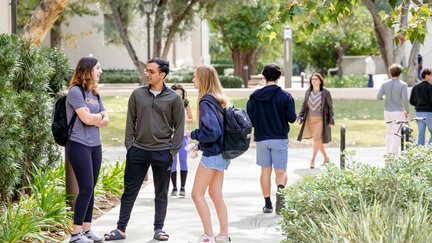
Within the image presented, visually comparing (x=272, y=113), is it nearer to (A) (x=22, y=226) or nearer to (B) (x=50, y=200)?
(B) (x=50, y=200)

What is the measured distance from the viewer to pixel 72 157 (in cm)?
859

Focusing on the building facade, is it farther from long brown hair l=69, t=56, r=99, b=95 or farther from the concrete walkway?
long brown hair l=69, t=56, r=99, b=95

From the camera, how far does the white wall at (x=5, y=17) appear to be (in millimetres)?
13461

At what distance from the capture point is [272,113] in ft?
35.0

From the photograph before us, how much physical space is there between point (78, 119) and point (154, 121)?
757mm

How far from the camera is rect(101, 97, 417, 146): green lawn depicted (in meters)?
20.8

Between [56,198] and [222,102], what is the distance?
2465mm

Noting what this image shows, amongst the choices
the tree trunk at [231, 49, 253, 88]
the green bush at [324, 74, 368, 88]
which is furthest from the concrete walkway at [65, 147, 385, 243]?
the tree trunk at [231, 49, 253, 88]

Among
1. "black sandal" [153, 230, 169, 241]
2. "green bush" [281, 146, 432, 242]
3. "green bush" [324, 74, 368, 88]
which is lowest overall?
"black sandal" [153, 230, 169, 241]

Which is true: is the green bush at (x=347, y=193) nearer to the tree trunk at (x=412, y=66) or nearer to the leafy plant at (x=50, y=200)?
the leafy plant at (x=50, y=200)

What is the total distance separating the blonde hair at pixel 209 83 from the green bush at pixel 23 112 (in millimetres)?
2290

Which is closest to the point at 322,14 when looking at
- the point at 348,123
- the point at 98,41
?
the point at 348,123

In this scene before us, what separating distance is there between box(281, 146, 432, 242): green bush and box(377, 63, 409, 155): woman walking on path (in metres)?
7.12

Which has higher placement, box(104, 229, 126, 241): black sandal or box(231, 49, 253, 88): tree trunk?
box(231, 49, 253, 88): tree trunk
